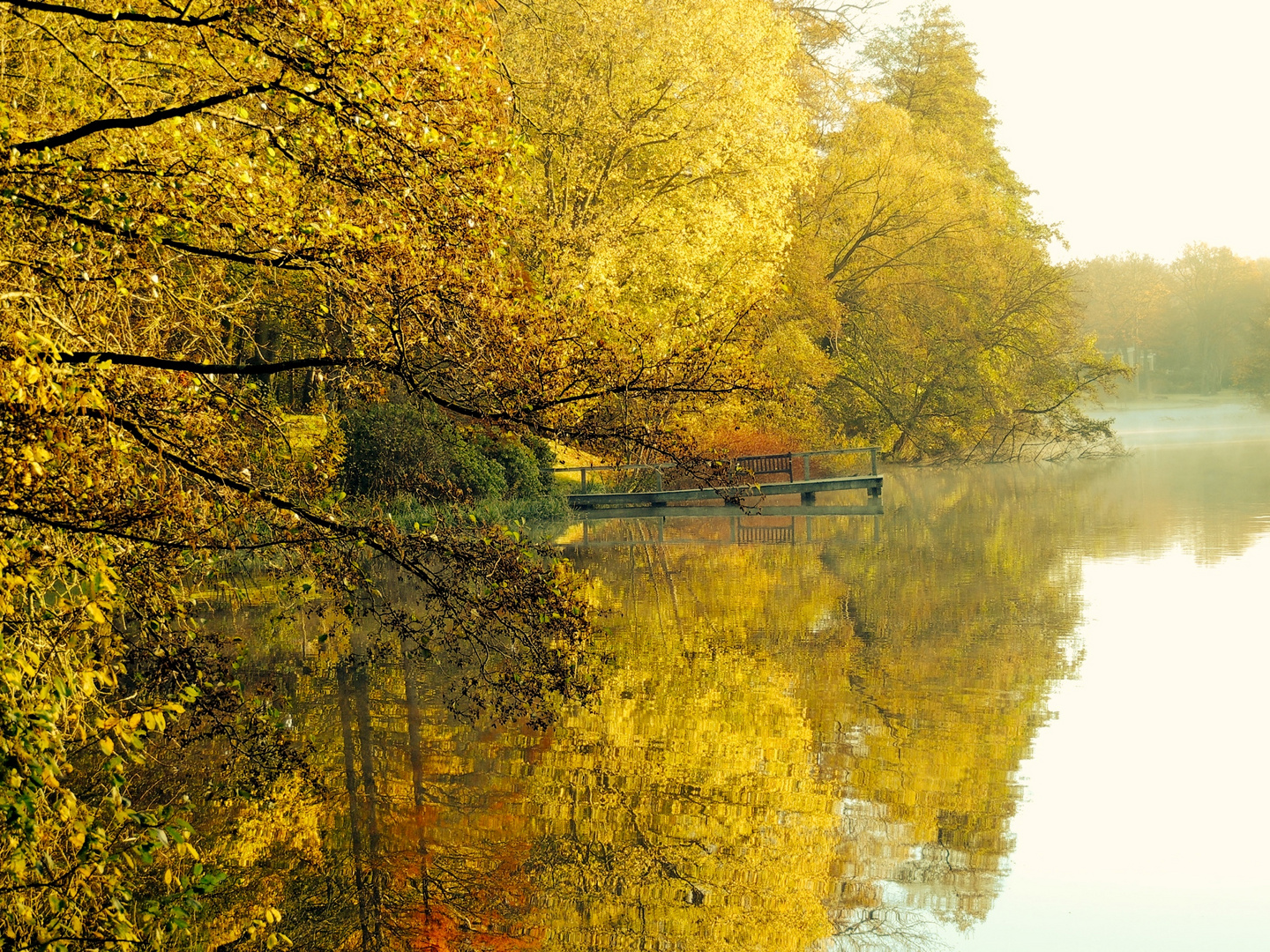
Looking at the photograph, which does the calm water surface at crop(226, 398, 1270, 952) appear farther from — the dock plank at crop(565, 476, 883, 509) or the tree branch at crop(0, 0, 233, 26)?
the dock plank at crop(565, 476, 883, 509)

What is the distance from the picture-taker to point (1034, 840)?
714 cm

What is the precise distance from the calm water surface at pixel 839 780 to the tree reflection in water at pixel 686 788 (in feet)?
0.09

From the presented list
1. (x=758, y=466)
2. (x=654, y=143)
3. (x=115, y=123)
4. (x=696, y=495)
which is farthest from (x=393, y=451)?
(x=115, y=123)

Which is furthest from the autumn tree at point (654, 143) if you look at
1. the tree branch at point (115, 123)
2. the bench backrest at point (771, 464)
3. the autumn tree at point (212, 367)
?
the tree branch at point (115, 123)

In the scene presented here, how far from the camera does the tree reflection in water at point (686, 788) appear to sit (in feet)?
20.3

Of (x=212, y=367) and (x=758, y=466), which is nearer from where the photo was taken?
(x=212, y=367)

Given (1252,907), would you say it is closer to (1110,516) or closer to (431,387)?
(431,387)

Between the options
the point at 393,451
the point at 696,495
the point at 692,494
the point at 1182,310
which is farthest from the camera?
the point at 1182,310

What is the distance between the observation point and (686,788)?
8.05m

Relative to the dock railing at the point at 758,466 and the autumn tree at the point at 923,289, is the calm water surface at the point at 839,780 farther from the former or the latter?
the autumn tree at the point at 923,289

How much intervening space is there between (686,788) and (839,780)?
1.02 meters

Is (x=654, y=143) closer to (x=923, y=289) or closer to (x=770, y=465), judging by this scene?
(x=770, y=465)

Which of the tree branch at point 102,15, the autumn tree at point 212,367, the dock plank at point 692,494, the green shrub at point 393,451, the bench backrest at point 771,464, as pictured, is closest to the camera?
the autumn tree at point 212,367

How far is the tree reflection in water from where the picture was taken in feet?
20.3
